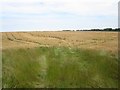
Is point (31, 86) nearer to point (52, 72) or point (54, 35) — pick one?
point (52, 72)

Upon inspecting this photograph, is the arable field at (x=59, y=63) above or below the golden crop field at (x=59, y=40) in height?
below

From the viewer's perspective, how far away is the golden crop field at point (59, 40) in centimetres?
2298

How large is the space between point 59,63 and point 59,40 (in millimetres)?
4033

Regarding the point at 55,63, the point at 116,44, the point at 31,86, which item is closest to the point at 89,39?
the point at 116,44

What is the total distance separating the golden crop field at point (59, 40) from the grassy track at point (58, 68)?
2.97 ft

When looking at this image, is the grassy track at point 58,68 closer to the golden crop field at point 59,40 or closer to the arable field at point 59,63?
the arable field at point 59,63

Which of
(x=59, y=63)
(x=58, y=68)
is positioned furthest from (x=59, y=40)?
(x=58, y=68)

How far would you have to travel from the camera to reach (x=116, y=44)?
77.8 ft

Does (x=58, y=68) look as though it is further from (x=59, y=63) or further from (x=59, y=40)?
(x=59, y=40)

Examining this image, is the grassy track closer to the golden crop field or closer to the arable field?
the arable field

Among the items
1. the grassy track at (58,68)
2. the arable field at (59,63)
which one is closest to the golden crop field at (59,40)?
A: the arable field at (59,63)

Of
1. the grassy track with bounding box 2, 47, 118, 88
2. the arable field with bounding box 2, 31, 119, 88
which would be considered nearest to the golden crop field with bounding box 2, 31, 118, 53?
the arable field with bounding box 2, 31, 119, 88

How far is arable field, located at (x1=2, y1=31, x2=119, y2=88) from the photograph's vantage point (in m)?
19.1

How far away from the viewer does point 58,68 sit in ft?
66.0
